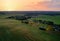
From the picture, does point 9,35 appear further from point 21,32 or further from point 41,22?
point 41,22

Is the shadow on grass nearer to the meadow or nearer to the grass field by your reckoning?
the meadow

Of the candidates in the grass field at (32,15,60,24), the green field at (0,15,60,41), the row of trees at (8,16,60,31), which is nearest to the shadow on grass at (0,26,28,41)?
the green field at (0,15,60,41)

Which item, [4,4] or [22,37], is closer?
[22,37]

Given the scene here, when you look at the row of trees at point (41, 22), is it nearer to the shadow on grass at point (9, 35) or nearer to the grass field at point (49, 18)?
the grass field at point (49, 18)

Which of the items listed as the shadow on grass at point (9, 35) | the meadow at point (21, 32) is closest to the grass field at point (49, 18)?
the meadow at point (21, 32)

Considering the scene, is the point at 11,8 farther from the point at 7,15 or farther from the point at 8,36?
the point at 8,36

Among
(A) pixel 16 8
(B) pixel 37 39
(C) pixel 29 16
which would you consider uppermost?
(A) pixel 16 8

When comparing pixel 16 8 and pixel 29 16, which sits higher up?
pixel 16 8

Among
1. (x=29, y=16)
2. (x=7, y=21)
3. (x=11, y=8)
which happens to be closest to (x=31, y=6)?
(x=29, y=16)
